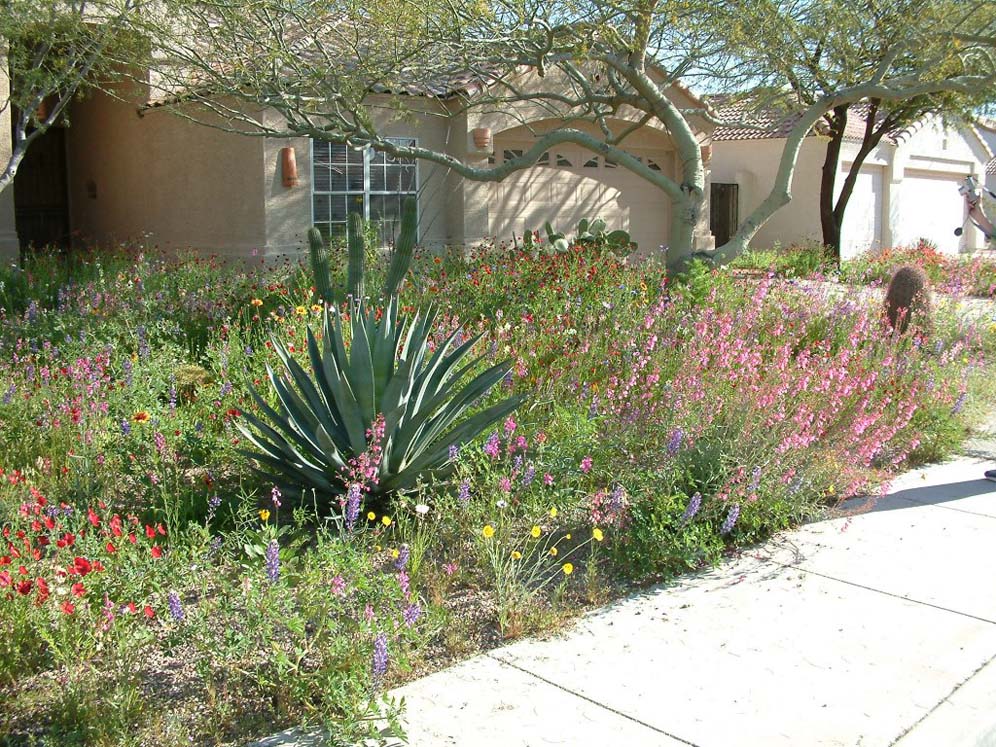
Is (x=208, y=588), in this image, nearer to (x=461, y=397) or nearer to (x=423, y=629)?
(x=423, y=629)

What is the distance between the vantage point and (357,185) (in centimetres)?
1725

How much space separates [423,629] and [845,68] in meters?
10.6

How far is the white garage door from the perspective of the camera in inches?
1107

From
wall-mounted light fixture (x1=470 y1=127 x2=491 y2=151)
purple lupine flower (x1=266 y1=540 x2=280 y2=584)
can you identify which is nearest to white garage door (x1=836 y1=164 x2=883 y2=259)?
wall-mounted light fixture (x1=470 y1=127 x2=491 y2=151)

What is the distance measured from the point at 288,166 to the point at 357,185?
1.53 m

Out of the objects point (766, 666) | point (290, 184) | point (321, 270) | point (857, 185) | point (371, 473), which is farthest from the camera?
point (857, 185)

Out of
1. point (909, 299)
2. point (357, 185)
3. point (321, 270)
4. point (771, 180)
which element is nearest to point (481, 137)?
point (357, 185)

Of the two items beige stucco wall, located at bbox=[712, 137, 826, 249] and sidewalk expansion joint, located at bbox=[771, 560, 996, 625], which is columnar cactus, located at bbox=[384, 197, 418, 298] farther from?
beige stucco wall, located at bbox=[712, 137, 826, 249]

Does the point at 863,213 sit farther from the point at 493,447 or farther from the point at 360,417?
the point at 360,417

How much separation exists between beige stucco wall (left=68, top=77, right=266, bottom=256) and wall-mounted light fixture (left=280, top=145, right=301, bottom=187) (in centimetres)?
32

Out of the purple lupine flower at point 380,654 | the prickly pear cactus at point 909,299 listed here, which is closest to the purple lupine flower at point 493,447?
the purple lupine flower at point 380,654

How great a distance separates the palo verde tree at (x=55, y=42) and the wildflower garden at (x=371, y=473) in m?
3.84

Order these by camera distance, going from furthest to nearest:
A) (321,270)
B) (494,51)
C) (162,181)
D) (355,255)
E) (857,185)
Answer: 1. (857,185)
2. (162,181)
3. (494,51)
4. (321,270)
5. (355,255)

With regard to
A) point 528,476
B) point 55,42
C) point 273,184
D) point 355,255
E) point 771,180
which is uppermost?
point 55,42
